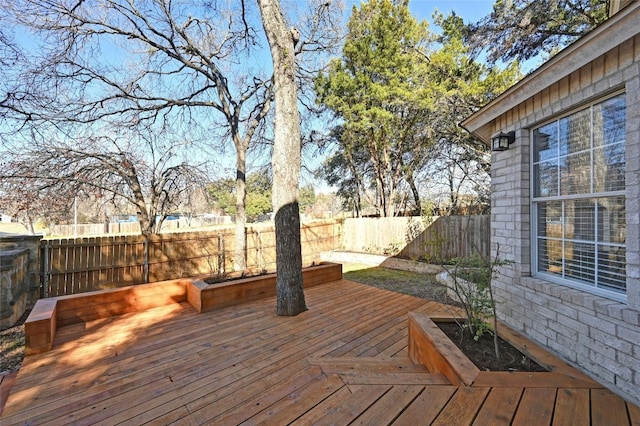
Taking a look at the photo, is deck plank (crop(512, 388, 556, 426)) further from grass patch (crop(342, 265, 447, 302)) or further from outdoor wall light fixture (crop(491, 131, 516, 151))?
grass patch (crop(342, 265, 447, 302))

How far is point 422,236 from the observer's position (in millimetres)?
8562

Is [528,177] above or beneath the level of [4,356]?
above

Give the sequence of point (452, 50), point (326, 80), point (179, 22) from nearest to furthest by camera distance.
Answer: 1. point (179, 22)
2. point (452, 50)
3. point (326, 80)

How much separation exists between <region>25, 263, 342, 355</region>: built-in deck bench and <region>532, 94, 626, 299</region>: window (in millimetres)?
3827

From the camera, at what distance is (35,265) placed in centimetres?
504

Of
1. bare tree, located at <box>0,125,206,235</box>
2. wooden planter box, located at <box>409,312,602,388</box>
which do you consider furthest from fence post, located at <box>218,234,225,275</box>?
wooden planter box, located at <box>409,312,602,388</box>

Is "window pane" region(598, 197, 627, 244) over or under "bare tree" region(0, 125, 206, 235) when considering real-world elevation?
under

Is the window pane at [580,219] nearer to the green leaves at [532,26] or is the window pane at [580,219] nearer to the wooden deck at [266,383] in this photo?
the wooden deck at [266,383]

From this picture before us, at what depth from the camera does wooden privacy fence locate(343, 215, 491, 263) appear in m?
7.24

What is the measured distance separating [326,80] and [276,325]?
29.8ft

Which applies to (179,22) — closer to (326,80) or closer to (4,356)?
(326,80)

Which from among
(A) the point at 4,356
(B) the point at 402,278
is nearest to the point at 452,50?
(B) the point at 402,278

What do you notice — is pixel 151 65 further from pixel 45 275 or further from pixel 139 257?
pixel 45 275

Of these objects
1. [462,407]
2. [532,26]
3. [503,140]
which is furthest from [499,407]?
[532,26]
